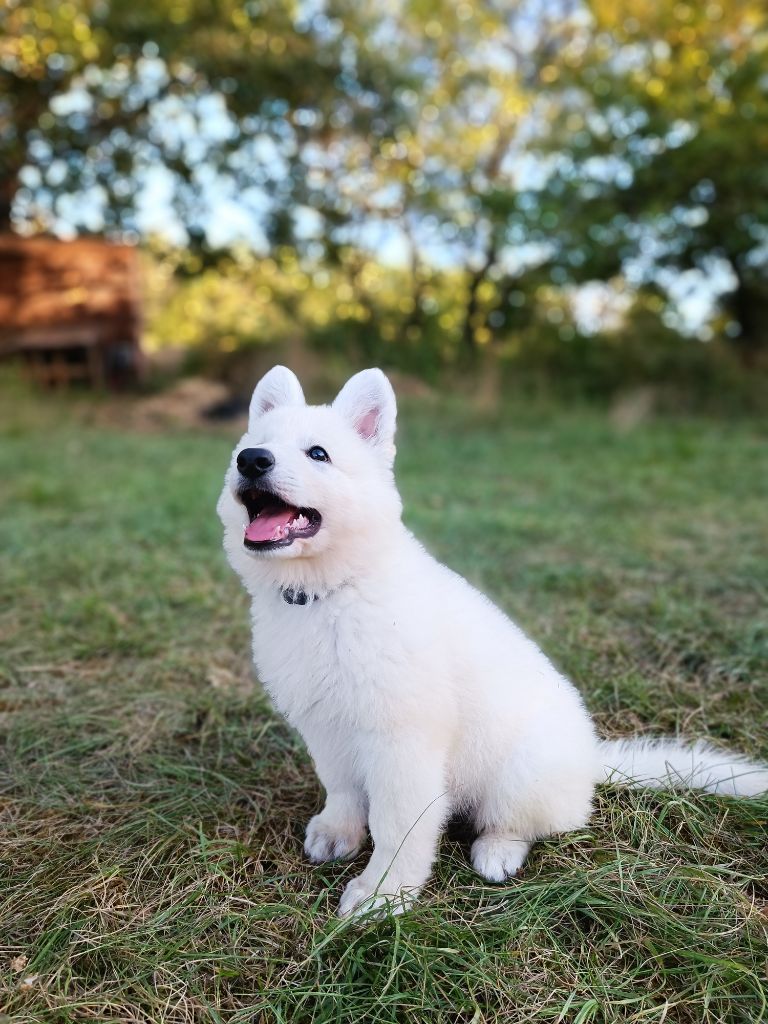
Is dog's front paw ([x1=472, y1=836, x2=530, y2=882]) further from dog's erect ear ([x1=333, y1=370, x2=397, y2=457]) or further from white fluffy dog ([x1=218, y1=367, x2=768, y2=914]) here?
dog's erect ear ([x1=333, y1=370, x2=397, y2=457])

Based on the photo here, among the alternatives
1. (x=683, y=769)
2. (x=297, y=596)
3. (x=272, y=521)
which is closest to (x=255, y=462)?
(x=272, y=521)

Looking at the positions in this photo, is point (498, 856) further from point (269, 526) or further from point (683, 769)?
point (269, 526)

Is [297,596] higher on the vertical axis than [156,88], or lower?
lower

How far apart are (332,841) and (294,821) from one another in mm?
222

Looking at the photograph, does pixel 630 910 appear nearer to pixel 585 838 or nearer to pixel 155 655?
pixel 585 838

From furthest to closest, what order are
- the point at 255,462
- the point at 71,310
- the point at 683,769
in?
the point at 71,310
the point at 683,769
the point at 255,462

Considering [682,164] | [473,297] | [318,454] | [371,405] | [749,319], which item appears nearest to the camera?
[318,454]

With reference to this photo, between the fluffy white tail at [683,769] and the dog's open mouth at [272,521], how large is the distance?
1.31 metres

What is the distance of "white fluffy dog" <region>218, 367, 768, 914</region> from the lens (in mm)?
2008

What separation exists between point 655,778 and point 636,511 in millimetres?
4467

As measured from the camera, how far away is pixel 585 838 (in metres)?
2.30

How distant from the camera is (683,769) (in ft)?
8.32

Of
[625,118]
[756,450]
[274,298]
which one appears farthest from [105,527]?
[274,298]

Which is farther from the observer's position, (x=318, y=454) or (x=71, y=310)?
(x=71, y=310)
